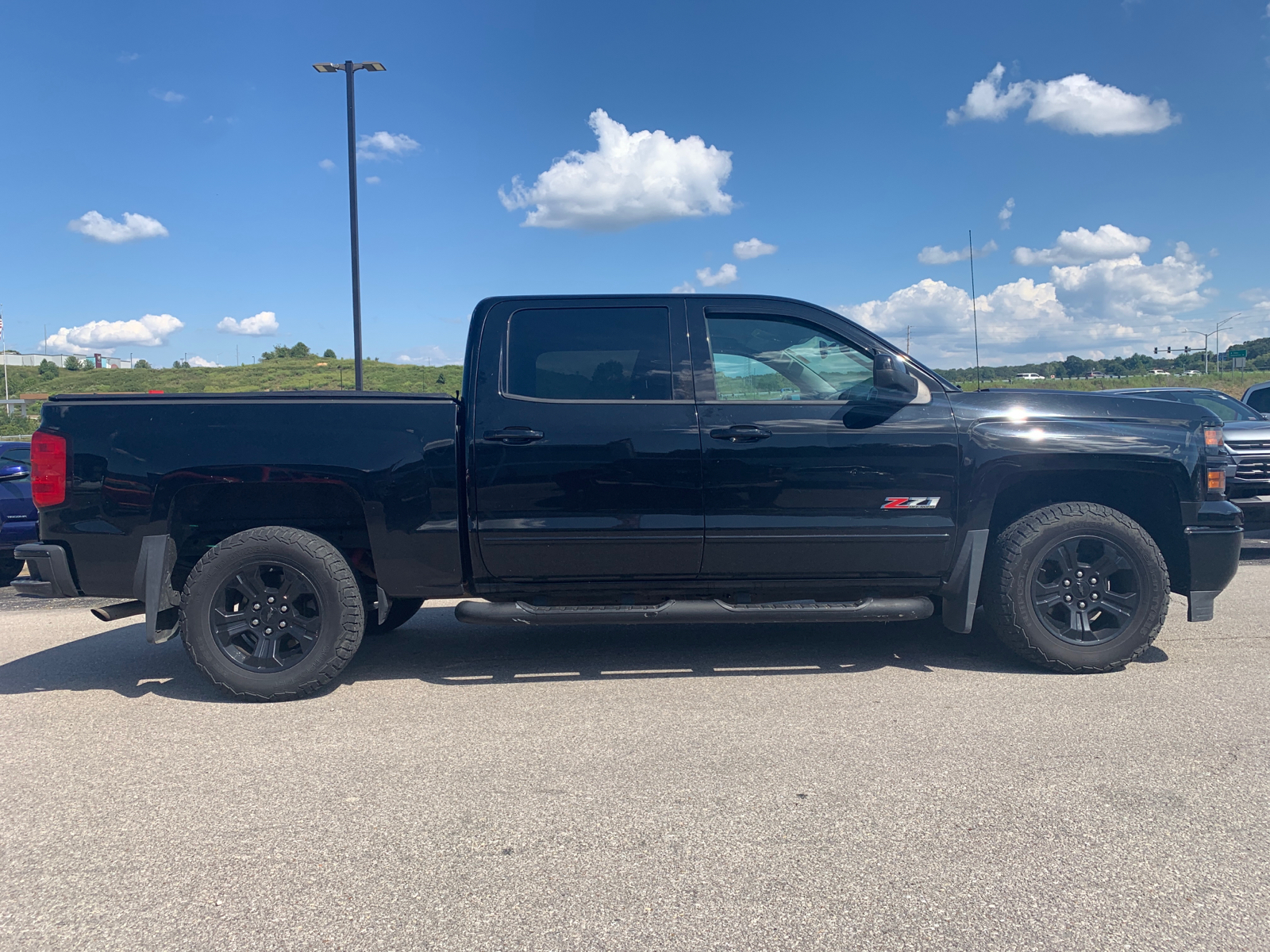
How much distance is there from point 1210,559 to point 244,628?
5064 mm

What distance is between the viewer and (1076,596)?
4.64 m

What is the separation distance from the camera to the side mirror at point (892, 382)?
170 inches

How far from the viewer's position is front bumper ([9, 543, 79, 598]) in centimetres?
433

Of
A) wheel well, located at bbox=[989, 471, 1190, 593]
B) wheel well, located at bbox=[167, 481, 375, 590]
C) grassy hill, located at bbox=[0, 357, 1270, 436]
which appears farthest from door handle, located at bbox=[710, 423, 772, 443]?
grassy hill, located at bbox=[0, 357, 1270, 436]

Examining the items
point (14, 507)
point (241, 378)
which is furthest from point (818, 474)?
point (241, 378)

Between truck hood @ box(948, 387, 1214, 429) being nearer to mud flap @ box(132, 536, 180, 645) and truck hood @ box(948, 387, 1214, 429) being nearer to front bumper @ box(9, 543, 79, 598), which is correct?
mud flap @ box(132, 536, 180, 645)

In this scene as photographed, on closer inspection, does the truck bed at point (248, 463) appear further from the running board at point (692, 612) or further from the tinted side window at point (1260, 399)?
the tinted side window at point (1260, 399)

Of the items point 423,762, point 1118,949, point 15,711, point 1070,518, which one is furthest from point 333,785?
point 1070,518

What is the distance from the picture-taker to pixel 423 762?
3.58m

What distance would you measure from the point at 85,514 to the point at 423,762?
224 cm

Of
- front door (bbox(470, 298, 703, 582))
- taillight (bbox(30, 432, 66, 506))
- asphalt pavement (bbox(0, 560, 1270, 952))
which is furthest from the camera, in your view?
front door (bbox(470, 298, 703, 582))

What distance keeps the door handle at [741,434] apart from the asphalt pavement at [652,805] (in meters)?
1.28

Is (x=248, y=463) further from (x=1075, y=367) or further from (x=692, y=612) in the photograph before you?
(x=1075, y=367)

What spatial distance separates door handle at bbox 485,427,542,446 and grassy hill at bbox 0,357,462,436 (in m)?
11.5
